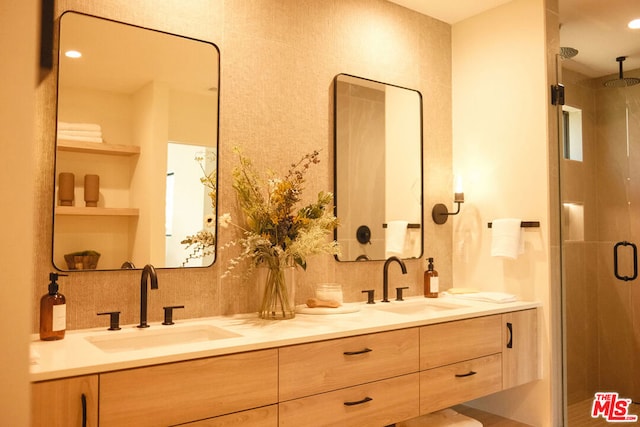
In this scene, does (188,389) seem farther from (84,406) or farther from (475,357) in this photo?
(475,357)

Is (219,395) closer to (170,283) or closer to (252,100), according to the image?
(170,283)

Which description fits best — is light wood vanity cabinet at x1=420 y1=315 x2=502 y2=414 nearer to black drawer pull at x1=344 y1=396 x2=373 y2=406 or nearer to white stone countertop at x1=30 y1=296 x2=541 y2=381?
white stone countertop at x1=30 y1=296 x2=541 y2=381

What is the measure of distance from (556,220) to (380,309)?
1105 mm

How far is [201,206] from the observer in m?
2.16

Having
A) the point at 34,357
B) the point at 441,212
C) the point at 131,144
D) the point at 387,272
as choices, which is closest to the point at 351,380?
the point at 387,272

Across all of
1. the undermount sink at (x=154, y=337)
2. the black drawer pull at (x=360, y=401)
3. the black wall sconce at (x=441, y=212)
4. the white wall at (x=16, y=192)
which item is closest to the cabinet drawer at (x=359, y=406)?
the black drawer pull at (x=360, y=401)

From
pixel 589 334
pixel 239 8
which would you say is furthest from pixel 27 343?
pixel 589 334

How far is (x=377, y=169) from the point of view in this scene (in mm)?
2818

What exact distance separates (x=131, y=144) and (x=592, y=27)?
8.53ft

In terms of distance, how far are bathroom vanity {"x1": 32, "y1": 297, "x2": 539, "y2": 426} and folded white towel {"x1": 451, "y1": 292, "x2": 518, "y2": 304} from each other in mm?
72

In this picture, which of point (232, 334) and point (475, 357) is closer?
point (232, 334)

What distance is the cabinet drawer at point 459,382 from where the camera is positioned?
221 cm

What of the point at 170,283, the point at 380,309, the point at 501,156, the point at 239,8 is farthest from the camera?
the point at 501,156

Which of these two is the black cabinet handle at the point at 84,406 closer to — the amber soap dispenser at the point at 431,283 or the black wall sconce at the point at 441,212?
the amber soap dispenser at the point at 431,283
